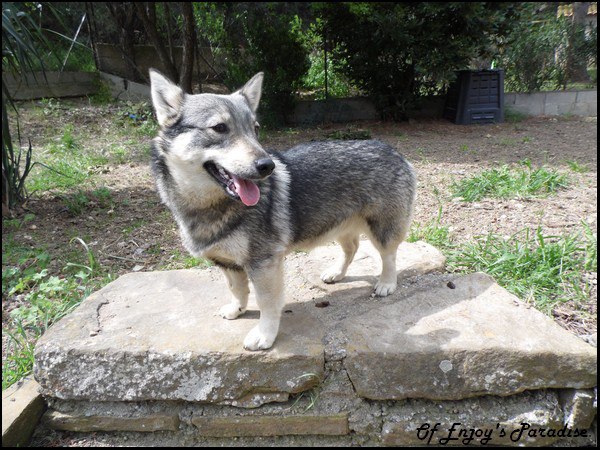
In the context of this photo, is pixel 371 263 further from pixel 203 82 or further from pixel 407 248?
pixel 203 82

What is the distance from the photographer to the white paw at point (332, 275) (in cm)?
378

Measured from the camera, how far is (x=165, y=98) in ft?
8.98

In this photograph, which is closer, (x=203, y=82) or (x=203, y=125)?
(x=203, y=125)

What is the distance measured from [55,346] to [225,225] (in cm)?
142

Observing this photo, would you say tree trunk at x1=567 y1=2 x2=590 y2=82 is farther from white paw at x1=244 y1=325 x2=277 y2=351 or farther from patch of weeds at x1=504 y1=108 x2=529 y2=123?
white paw at x1=244 y1=325 x2=277 y2=351

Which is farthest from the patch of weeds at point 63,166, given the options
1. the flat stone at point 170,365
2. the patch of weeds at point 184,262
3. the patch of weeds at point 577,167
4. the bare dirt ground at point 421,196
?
the patch of weeds at point 577,167

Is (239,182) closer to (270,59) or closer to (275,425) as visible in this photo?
(275,425)

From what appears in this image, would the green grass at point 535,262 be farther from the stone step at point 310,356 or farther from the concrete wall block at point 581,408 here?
the concrete wall block at point 581,408

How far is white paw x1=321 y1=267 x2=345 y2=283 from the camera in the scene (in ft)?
12.4

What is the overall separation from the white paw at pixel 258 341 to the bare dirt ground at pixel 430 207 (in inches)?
53.1

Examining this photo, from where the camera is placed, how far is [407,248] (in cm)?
431

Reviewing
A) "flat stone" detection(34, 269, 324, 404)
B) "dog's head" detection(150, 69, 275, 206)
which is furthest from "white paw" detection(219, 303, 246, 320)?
"dog's head" detection(150, 69, 275, 206)

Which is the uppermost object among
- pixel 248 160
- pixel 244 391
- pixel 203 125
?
pixel 203 125

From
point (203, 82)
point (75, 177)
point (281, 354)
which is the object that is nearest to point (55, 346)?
point (281, 354)
